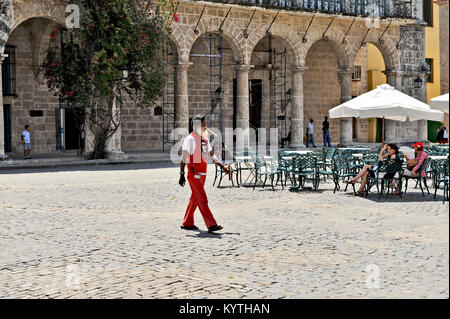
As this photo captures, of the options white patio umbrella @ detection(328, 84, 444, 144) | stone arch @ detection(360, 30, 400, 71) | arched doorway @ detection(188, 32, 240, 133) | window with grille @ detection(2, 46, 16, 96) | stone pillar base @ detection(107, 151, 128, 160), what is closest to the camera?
white patio umbrella @ detection(328, 84, 444, 144)

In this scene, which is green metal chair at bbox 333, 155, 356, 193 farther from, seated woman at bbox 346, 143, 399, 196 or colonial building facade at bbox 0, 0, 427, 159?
colonial building facade at bbox 0, 0, 427, 159

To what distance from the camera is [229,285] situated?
18.6 ft

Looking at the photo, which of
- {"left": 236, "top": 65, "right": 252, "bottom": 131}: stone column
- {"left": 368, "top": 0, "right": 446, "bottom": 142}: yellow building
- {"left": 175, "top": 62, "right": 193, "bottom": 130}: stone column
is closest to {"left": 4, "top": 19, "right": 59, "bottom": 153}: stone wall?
{"left": 175, "top": 62, "right": 193, "bottom": 130}: stone column

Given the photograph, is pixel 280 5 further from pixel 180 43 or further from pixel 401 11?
pixel 401 11

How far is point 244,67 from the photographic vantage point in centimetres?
→ 2570

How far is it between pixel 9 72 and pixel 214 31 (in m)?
7.96

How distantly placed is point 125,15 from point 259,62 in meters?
10.6

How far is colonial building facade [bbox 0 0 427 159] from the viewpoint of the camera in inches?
959

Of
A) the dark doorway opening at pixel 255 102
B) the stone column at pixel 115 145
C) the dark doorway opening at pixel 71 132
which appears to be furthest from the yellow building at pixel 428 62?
the stone column at pixel 115 145

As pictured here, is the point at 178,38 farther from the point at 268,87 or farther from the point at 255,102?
the point at 268,87

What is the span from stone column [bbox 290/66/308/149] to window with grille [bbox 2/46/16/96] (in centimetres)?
1133

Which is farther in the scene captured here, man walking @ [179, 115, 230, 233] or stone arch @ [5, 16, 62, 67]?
stone arch @ [5, 16, 62, 67]

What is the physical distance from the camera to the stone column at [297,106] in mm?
27391

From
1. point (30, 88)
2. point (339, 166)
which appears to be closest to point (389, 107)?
point (339, 166)
